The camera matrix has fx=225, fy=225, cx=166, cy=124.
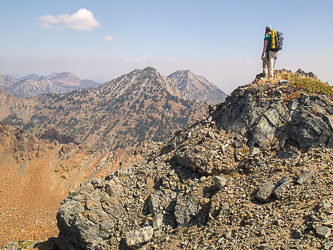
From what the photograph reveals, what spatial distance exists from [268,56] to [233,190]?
13.2 metres

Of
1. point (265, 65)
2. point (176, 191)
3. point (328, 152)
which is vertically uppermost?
point (265, 65)

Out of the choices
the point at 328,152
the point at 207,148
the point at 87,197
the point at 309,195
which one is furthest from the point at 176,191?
the point at 328,152

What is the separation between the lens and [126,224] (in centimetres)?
1670

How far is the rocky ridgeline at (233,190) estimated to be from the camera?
1122 centimetres

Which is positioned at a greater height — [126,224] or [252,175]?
[252,175]

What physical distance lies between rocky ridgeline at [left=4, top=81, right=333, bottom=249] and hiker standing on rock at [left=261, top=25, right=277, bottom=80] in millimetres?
2117

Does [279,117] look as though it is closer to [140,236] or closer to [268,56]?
[268,56]

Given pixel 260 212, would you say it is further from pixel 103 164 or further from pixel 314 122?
pixel 103 164

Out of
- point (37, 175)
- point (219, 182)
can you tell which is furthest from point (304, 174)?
point (37, 175)

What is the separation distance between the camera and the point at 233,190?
14117 mm

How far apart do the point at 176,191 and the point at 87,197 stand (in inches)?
278

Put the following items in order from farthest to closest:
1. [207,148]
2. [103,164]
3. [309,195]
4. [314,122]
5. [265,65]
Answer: [103,164] → [265,65] → [207,148] → [314,122] → [309,195]

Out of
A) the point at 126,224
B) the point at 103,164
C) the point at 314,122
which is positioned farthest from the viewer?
the point at 103,164

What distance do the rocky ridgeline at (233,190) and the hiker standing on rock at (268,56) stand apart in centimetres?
212
